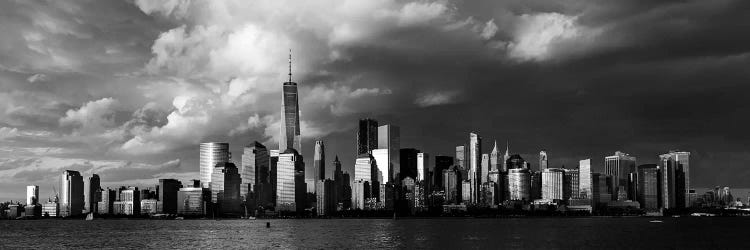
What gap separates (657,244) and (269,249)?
89.8m

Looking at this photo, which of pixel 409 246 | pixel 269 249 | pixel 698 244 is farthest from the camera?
pixel 698 244

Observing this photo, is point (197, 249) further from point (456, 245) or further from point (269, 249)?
point (456, 245)

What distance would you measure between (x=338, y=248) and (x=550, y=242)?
179 ft

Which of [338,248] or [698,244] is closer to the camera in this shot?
[338,248]

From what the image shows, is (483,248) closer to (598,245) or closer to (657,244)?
(598,245)

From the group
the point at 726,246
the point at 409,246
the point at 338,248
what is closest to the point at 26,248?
the point at 338,248

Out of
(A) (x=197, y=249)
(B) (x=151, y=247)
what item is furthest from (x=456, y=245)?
(B) (x=151, y=247)

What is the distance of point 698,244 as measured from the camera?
185375 mm

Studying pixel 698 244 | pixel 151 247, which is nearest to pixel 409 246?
pixel 151 247

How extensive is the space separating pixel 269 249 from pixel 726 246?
10068cm

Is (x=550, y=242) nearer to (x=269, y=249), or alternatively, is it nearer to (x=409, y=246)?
(x=409, y=246)

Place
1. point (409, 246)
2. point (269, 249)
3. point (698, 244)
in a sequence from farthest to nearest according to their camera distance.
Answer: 1. point (698, 244)
2. point (409, 246)
3. point (269, 249)

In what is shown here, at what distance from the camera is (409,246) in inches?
6836

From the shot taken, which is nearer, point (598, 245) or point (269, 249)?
point (269, 249)
